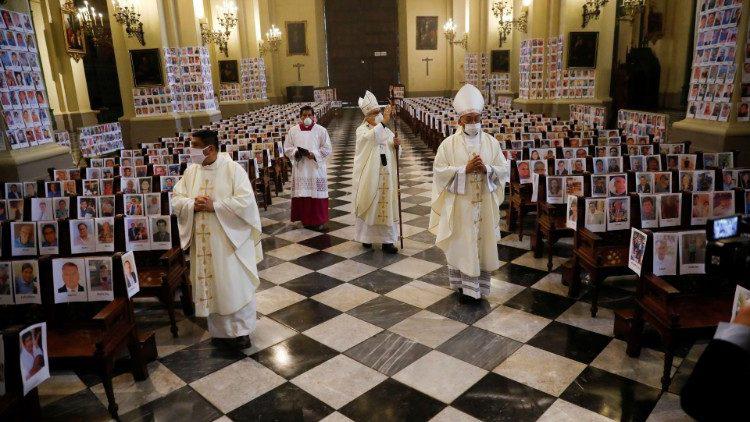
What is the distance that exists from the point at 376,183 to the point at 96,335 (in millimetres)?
3487

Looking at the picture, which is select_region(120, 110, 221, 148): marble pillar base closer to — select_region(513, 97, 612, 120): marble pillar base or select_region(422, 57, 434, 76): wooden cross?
select_region(513, 97, 612, 120): marble pillar base

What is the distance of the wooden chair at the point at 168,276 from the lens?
407 centimetres

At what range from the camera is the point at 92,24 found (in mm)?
14516

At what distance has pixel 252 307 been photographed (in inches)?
Answer: 155

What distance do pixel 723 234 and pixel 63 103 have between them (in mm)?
19352

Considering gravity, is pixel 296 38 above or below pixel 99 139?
above

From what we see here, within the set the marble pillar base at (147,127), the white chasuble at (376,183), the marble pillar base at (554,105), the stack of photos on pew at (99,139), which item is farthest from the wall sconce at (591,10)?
the stack of photos on pew at (99,139)

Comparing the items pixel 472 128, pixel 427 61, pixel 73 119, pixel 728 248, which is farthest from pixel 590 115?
pixel 427 61

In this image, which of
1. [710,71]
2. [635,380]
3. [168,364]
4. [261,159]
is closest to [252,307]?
[168,364]

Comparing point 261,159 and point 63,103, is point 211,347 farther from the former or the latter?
point 63,103

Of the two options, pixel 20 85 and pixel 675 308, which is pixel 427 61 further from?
pixel 675 308

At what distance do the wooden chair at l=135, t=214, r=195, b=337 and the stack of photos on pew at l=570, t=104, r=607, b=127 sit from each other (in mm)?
8459

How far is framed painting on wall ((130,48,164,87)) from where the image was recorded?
1227 cm

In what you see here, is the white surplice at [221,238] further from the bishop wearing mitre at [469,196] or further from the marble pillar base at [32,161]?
the marble pillar base at [32,161]
